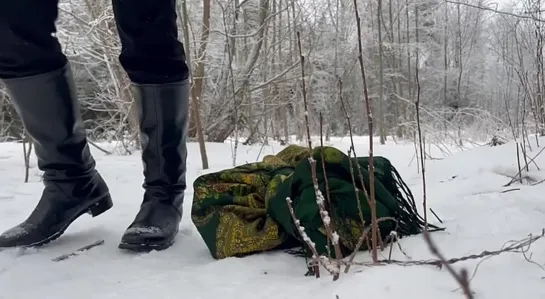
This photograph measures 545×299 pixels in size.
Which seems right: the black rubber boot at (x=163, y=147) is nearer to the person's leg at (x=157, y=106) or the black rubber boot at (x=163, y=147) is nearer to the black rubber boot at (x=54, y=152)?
the person's leg at (x=157, y=106)

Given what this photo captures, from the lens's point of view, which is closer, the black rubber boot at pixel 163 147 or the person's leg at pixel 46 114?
the person's leg at pixel 46 114

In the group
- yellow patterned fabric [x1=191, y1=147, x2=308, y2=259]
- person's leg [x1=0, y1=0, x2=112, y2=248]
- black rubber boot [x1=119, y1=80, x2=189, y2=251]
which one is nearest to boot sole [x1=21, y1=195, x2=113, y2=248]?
person's leg [x1=0, y1=0, x2=112, y2=248]

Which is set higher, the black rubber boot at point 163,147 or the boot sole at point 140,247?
the black rubber boot at point 163,147

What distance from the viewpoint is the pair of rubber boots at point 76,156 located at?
102 cm

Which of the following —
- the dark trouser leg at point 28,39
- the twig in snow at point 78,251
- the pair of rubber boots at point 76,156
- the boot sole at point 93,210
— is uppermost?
the dark trouser leg at point 28,39

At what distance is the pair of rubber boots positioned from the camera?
1021 millimetres

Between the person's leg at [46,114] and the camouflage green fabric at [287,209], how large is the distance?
11.7 inches

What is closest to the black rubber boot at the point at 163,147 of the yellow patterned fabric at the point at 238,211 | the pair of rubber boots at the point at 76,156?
the pair of rubber boots at the point at 76,156

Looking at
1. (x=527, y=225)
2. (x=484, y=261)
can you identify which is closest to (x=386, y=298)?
(x=484, y=261)

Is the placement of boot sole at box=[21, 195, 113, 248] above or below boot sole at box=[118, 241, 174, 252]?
above

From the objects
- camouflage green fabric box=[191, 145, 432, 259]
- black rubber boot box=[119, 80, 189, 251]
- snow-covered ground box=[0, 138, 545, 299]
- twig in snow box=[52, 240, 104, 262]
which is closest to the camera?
snow-covered ground box=[0, 138, 545, 299]

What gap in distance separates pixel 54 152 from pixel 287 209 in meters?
0.56

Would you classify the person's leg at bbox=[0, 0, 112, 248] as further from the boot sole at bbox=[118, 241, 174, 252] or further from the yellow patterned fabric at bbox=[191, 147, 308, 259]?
the yellow patterned fabric at bbox=[191, 147, 308, 259]

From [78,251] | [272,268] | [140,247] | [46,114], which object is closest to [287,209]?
[272,268]
